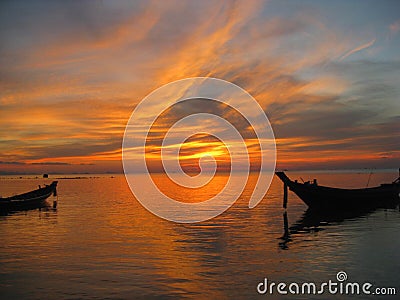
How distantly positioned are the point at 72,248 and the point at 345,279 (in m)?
15.6

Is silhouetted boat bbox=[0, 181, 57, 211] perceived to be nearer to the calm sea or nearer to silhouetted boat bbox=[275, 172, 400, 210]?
the calm sea

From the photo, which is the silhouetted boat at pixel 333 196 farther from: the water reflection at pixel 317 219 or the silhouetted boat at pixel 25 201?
the silhouetted boat at pixel 25 201

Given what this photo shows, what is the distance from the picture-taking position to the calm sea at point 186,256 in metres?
16.5

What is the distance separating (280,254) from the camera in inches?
874

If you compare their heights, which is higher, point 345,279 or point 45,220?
point 45,220

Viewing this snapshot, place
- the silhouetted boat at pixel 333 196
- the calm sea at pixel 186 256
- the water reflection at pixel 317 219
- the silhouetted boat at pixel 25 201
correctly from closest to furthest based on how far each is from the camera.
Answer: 1. the calm sea at pixel 186 256
2. the water reflection at pixel 317 219
3. the silhouetted boat at pixel 333 196
4. the silhouetted boat at pixel 25 201

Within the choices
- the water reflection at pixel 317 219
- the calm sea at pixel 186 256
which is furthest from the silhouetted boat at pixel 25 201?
the water reflection at pixel 317 219

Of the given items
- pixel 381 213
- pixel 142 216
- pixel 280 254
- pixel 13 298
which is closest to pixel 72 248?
pixel 13 298

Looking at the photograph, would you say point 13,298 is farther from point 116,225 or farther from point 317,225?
point 317,225

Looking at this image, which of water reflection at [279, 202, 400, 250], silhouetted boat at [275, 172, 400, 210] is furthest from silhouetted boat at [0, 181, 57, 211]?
silhouetted boat at [275, 172, 400, 210]

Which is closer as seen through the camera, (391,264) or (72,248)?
(391,264)

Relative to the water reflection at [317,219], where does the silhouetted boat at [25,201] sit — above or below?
above

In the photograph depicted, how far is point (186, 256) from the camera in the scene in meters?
21.9

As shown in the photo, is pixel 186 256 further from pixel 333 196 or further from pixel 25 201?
pixel 25 201
